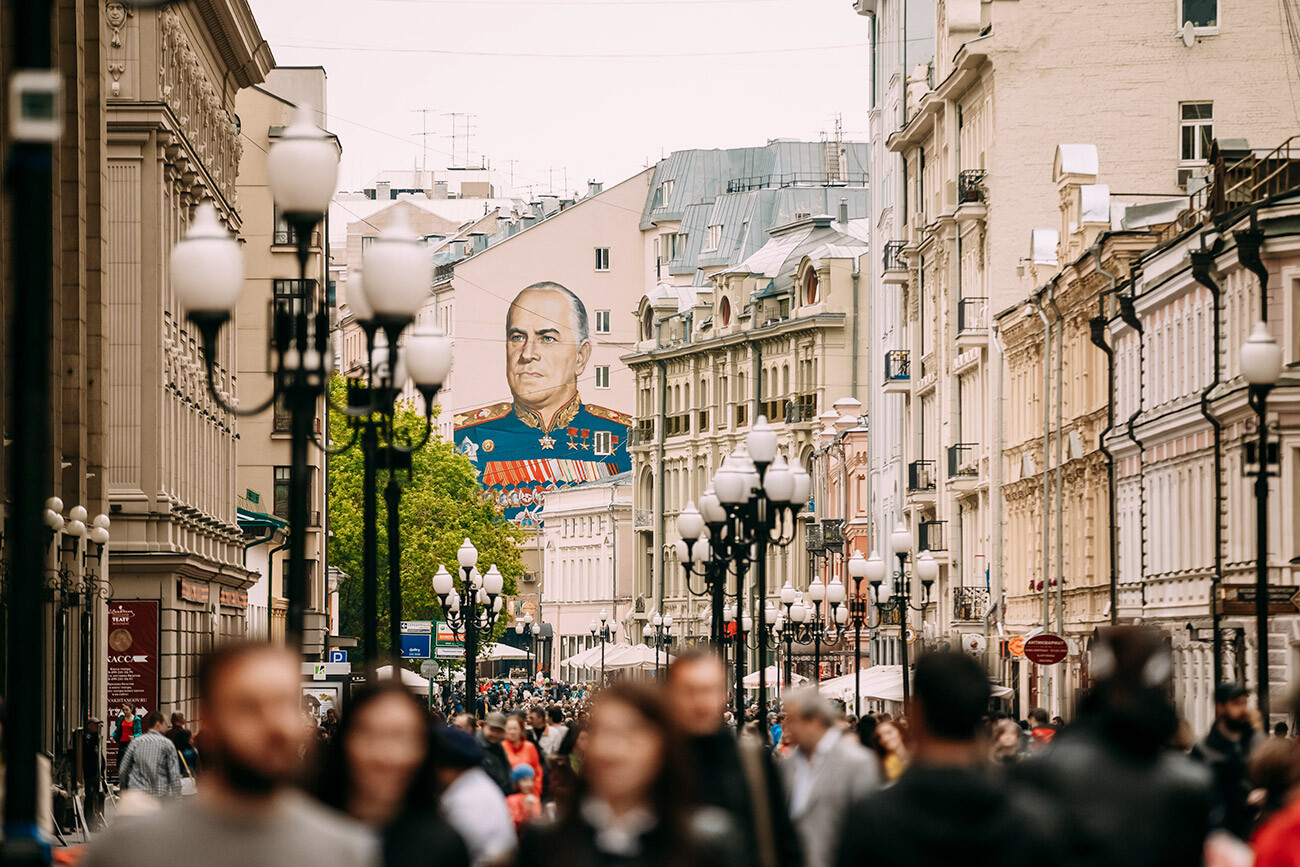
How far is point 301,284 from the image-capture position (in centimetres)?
1407

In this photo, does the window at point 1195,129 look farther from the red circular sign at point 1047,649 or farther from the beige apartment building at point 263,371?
the red circular sign at point 1047,649

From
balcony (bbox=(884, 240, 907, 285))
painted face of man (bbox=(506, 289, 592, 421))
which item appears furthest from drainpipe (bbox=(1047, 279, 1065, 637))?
painted face of man (bbox=(506, 289, 592, 421))

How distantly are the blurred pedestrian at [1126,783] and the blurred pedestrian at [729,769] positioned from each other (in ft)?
3.67

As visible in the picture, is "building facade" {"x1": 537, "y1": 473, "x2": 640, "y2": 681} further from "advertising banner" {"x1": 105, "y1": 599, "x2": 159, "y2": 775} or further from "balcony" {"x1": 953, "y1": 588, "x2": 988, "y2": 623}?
"advertising banner" {"x1": 105, "y1": 599, "x2": 159, "y2": 775}

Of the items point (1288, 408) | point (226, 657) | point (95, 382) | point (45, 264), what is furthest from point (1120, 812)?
point (95, 382)

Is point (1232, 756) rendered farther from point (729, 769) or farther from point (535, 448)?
point (535, 448)

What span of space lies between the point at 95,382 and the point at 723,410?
74271 mm

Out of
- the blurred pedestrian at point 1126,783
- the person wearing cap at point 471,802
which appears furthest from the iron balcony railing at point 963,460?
the blurred pedestrian at point 1126,783

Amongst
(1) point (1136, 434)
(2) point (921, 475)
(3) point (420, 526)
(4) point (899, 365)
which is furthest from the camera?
(3) point (420, 526)

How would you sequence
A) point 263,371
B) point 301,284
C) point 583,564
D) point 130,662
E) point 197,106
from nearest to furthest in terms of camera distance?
1. point 301,284
2. point 130,662
3. point 197,106
4. point 263,371
5. point 583,564

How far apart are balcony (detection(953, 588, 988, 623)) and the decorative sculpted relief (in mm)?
20150

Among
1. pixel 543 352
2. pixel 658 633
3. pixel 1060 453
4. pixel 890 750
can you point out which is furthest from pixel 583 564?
pixel 890 750

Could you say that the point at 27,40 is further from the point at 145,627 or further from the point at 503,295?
the point at 503,295

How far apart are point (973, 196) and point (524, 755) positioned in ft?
151
